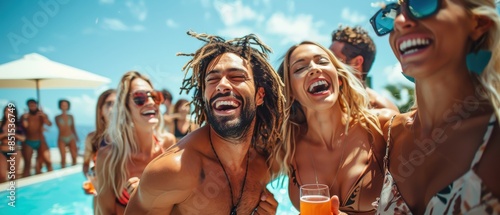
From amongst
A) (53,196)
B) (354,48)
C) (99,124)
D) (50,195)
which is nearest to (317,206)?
(354,48)

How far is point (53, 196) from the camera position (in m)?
10.6

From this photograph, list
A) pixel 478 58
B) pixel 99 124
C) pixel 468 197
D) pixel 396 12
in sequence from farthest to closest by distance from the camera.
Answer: pixel 99 124
pixel 396 12
pixel 478 58
pixel 468 197

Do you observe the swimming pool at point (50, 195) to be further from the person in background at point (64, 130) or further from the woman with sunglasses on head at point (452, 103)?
the woman with sunglasses on head at point (452, 103)

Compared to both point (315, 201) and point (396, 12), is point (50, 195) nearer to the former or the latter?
point (315, 201)

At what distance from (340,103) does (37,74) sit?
422 inches

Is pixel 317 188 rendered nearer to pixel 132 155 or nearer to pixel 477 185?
pixel 477 185

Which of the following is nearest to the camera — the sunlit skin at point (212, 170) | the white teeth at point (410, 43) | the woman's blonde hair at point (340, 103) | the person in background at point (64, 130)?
the white teeth at point (410, 43)

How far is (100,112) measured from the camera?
5.73 metres

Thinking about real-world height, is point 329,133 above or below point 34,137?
above

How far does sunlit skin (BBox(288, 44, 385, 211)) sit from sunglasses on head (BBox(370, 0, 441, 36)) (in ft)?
3.23

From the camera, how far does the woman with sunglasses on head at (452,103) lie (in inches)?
56.0

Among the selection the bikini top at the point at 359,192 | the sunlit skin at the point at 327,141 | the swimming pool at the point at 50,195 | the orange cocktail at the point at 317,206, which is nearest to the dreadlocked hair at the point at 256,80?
the sunlit skin at the point at 327,141

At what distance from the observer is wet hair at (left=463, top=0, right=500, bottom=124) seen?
1468 mm

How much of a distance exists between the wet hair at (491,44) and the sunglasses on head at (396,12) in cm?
15
